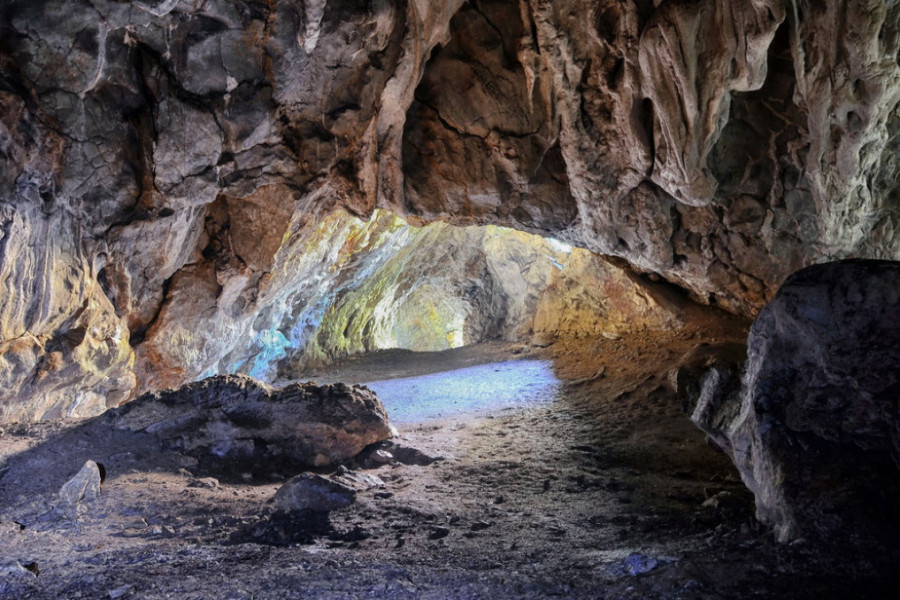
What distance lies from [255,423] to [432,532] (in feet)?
6.83

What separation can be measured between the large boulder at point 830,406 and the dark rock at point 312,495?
7.80 feet

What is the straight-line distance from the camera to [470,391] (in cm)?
902

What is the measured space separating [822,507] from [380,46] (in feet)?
16.8

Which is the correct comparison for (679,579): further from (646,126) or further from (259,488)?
(646,126)

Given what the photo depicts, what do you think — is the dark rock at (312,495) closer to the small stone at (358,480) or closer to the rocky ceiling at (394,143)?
the small stone at (358,480)

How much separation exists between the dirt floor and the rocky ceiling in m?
1.53

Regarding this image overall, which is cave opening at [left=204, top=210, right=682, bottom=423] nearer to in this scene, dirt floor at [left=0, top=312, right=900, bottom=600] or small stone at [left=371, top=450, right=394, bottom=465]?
small stone at [left=371, top=450, right=394, bottom=465]

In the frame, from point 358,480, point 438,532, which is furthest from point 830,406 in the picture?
point 358,480

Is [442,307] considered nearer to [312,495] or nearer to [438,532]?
[312,495]

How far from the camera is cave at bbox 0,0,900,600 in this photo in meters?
2.55

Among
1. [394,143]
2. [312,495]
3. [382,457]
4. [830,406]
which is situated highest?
[394,143]

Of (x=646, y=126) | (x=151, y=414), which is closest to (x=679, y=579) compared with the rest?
(x=151, y=414)

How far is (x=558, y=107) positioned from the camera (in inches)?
249

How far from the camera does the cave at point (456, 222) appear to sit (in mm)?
2549
